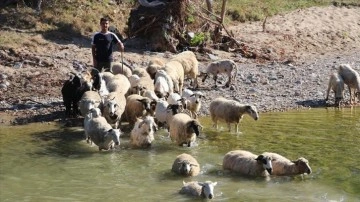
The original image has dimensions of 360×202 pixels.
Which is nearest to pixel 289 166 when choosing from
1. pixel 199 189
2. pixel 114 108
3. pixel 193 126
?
pixel 199 189

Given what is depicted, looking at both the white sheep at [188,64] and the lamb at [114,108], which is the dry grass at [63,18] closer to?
the white sheep at [188,64]

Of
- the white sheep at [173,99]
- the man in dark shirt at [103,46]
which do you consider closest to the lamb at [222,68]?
the man in dark shirt at [103,46]

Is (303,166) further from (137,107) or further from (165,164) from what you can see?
(137,107)

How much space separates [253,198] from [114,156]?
3723 mm

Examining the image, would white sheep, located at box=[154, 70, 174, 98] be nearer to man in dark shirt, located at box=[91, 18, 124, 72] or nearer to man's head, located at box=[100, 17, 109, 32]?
man in dark shirt, located at box=[91, 18, 124, 72]

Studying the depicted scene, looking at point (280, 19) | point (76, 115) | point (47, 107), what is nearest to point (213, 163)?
point (76, 115)

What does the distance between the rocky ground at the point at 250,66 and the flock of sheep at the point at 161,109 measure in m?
1.03

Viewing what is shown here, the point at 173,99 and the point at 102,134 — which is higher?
the point at 173,99

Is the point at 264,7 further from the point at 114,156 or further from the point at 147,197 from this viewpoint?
the point at 147,197

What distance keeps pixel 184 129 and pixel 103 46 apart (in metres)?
4.55

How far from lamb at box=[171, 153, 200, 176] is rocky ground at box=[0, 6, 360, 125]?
5.80 metres

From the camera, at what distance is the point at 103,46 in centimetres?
1714

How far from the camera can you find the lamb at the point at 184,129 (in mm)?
13562

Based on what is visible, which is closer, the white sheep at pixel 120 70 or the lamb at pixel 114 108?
the lamb at pixel 114 108
